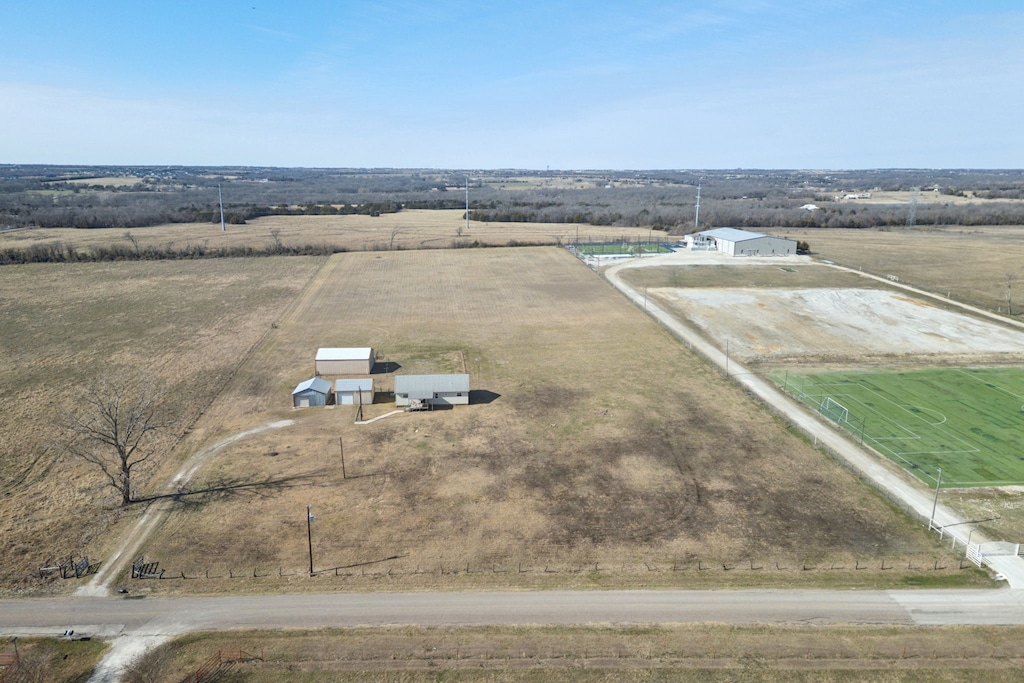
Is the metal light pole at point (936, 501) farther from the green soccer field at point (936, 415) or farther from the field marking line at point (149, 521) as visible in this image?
the field marking line at point (149, 521)

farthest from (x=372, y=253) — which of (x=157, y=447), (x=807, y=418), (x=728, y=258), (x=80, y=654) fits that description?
(x=80, y=654)

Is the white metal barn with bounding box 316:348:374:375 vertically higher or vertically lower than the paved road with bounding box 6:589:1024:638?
higher

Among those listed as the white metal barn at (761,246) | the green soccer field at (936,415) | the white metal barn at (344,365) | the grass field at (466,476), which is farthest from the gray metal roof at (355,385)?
the white metal barn at (761,246)

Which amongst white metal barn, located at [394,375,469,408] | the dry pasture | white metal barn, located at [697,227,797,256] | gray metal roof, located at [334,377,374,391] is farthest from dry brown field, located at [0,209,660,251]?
white metal barn, located at [394,375,469,408]

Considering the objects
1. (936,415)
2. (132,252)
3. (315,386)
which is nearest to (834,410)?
(936,415)

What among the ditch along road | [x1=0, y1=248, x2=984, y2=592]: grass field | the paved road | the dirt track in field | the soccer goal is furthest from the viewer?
the dirt track in field

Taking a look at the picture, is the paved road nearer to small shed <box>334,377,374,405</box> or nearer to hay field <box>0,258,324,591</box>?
hay field <box>0,258,324,591</box>
